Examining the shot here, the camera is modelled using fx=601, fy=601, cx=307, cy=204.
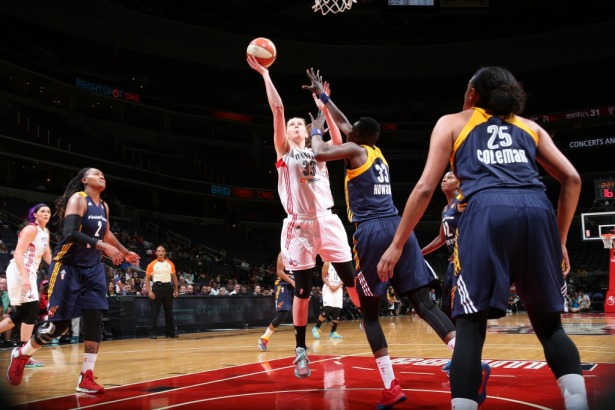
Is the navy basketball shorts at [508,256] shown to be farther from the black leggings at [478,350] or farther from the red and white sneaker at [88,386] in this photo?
the red and white sneaker at [88,386]

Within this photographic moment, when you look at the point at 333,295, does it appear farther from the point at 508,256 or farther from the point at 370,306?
the point at 508,256

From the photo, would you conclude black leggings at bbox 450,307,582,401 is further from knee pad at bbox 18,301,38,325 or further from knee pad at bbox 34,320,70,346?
knee pad at bbox 18,301,38,325

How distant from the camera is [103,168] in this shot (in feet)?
91.6

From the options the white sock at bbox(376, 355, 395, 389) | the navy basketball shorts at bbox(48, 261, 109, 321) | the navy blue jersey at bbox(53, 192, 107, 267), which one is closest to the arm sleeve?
the navy blue jersey at bbox(53, 192, 107, 267)

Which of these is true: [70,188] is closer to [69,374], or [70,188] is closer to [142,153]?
[69,374]

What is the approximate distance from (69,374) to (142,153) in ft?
89.3

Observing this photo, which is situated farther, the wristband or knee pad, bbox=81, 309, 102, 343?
knee pad, bbox=81, 309, 102, 343

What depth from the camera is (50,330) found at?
5.59 metres

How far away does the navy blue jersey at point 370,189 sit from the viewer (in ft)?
15.4

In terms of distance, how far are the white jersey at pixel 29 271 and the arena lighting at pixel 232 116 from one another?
26.3 metres

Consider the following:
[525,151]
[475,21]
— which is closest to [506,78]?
[525,151]

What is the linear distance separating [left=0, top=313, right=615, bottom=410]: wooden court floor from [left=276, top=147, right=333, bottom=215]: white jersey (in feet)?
5.26

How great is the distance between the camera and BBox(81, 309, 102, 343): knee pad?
5.32 m

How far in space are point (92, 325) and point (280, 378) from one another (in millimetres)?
1793
